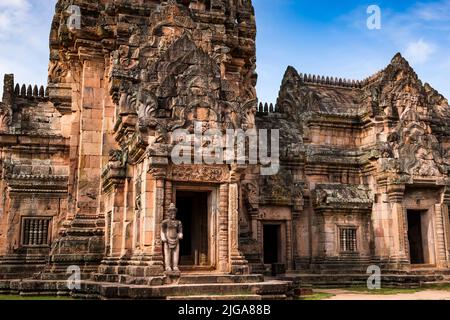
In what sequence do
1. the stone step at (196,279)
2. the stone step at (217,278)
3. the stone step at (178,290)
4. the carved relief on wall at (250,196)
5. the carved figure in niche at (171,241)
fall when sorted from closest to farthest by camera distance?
1. the stone step at (178,290)
2. the stone step at (196,279)
3. the stone step at (217,278)
4. the carved figure in niche at (171,241)
5. the carved relief on wall at (250,196)

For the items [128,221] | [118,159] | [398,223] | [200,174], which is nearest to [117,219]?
[128,221]

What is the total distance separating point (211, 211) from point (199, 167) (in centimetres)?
119

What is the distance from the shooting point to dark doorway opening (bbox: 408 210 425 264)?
22297 mm

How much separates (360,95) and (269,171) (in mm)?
6815

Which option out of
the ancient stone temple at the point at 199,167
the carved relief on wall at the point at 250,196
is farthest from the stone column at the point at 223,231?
the carved relief on wall at the point at 250,196


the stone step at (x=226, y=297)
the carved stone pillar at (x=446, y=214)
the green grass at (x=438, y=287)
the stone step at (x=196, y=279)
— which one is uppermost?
the carved stone pillar at (x=446, y=214)

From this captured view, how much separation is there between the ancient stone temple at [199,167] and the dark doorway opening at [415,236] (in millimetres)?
60

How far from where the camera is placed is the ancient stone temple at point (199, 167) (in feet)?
42.3

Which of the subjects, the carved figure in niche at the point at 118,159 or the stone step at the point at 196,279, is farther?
the carved figure in niche at the point at 118,159

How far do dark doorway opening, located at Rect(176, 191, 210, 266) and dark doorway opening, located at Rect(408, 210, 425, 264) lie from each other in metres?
11.4

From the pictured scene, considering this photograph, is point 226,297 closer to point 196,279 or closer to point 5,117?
point 196,279

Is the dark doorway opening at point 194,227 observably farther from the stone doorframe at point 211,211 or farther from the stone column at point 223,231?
the stone column at point 223,231

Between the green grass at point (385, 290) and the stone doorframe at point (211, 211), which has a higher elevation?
the stone doorframe at point (211, 211)

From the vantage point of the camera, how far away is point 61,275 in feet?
50.1
